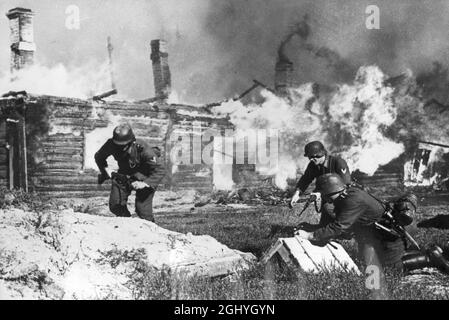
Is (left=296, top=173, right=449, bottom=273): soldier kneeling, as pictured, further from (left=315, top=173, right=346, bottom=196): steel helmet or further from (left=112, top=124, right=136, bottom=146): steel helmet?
(left=112, top=124, right=136, bottom=146): steel helmet

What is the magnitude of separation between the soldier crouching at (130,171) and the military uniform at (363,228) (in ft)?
10.7

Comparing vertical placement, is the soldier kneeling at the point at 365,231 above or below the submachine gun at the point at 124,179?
below

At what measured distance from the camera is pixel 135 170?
843cm

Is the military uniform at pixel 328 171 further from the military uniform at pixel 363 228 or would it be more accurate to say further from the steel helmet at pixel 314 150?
the military uniform at pixel 363 228

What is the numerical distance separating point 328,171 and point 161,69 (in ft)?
57.3

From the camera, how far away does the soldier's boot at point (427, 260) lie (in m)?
6.27

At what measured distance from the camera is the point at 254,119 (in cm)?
2133

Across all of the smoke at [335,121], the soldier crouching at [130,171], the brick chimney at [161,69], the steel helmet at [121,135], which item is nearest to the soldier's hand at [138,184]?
the soldier crouching at [130,171]

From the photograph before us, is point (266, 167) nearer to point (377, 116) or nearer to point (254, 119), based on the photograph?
point (254, 119)

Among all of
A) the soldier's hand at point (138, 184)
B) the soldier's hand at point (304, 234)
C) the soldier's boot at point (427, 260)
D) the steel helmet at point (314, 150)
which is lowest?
the soldier's boot at point (427, 260)

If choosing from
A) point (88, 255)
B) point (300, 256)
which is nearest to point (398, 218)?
point (300, 256)

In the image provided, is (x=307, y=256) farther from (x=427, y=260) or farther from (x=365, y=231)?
(x=427, y=260)

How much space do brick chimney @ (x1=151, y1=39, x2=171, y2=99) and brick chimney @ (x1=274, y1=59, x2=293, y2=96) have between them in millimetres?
4791
